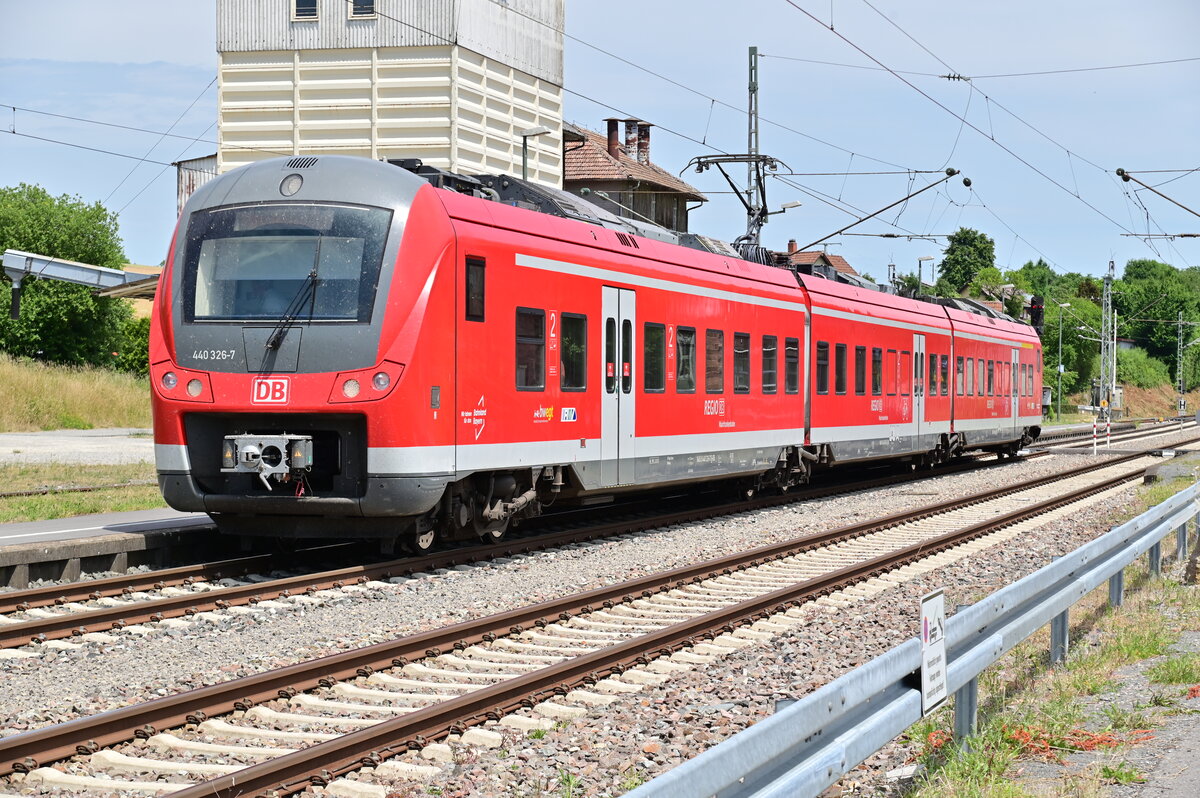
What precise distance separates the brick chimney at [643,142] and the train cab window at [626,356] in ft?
152

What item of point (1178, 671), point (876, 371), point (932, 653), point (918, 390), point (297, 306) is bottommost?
point (1178, 671)

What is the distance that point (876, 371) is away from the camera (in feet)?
75.6

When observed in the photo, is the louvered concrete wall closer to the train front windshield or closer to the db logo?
the train front windshield

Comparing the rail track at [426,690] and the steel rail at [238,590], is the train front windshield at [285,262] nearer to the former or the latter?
the steel rail at [238,590]

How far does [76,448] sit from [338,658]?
71.0ft

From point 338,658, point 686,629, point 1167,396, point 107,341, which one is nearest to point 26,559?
point 338,658

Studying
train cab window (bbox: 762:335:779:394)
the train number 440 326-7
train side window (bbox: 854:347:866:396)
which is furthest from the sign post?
train side window (bbox: 854:347:866:396)

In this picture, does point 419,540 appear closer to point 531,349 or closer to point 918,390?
point 531,349

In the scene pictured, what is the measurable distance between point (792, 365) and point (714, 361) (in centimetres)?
297

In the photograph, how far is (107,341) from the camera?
5269cm

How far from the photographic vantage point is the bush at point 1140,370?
102 meters

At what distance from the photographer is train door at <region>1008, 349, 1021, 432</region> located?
106 feet

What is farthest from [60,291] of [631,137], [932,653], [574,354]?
[932,653]

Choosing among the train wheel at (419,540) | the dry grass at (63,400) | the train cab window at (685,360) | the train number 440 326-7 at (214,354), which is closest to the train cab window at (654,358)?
the train cab window at (685,360)
